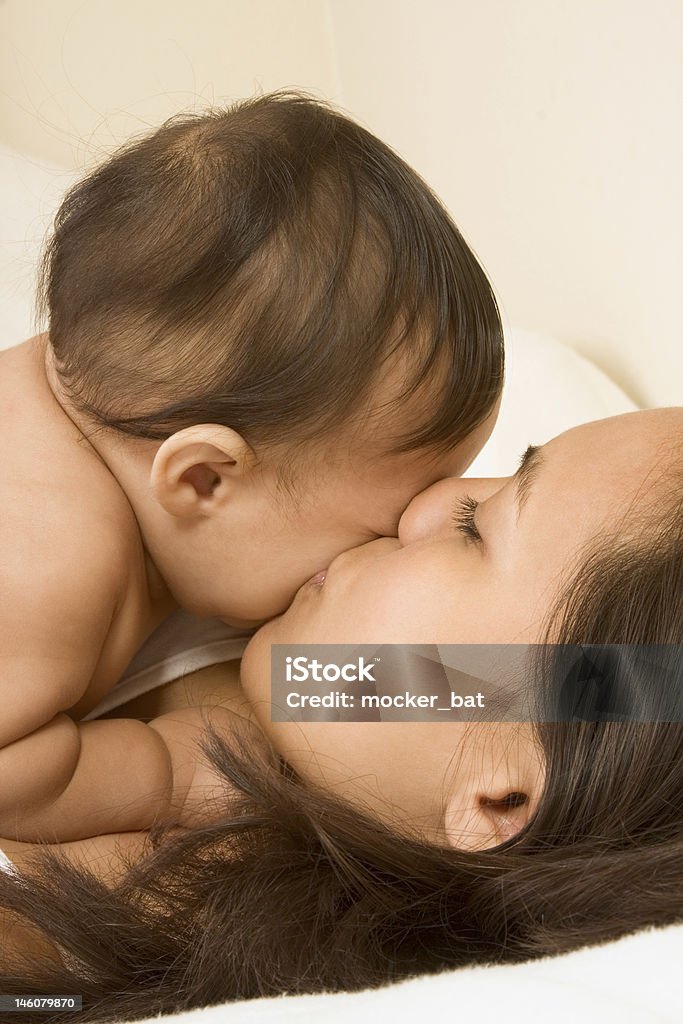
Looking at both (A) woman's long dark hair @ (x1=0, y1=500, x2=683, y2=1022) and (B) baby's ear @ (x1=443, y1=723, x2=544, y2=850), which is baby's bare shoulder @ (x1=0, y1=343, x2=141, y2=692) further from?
(B) baby's ear @ (x1=443, y1=723, x2=544, y2=850)

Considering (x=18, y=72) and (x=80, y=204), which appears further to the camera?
(x=18, y=72)

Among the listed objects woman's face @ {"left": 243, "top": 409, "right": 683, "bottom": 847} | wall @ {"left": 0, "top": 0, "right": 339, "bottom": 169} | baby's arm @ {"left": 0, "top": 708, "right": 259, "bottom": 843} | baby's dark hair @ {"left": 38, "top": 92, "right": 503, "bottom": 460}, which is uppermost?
wall @ {"left": 0, "top": 0, "right": 339, "bottom": 169}

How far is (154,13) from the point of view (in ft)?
6.87

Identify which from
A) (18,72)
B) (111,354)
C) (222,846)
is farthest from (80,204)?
(18,72)

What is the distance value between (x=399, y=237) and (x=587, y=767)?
17.0 inches

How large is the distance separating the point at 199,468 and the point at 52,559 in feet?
0.45

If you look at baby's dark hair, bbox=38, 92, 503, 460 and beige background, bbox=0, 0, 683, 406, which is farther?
beige background, bbox=0, 0, 683, 406

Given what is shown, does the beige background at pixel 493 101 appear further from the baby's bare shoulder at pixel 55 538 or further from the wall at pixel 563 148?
the baby's bare shoulder at pixel 55 538

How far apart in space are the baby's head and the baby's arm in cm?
15

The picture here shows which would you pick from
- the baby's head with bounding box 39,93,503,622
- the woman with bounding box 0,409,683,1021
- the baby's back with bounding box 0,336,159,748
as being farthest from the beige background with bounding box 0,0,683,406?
the baby's back with bounding box 0,336,159,748

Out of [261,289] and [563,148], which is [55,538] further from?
[563,148]

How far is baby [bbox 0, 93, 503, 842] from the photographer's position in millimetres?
792

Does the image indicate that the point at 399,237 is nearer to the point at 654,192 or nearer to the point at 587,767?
the point at 587,767

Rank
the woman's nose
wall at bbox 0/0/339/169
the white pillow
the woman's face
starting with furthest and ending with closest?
wall at bbox 0/0/339/169 → the white pillow → the woman's nose → the woman's face
